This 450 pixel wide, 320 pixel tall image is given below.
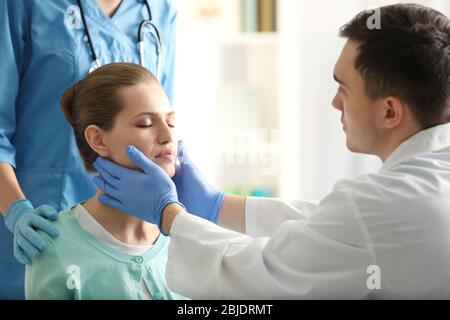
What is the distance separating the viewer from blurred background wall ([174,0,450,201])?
2701 millimetres

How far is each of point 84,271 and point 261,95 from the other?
1869 mm

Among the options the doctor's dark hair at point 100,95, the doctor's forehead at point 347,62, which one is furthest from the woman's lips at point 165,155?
the doctor's forehead at point 347,62

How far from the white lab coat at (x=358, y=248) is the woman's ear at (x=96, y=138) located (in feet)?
0.96

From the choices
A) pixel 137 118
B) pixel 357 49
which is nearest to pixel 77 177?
pixel 137 118

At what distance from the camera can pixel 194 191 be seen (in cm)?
139

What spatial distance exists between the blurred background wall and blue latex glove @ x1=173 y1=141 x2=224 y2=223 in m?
1.32

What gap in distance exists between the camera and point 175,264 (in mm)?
1100

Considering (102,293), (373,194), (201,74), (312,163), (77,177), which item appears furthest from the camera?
(201,74)

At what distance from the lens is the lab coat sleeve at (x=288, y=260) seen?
1011 millimetres

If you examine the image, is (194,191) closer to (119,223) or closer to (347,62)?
(119,223)

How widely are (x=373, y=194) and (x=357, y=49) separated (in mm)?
243

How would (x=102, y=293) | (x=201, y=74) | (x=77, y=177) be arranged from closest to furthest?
(x=102, y=293), (x=77, y=177), (x=201, y=74)

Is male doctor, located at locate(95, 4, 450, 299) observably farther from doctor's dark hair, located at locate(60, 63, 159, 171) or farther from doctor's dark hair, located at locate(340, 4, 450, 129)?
doctor's dark hair, located at locate(60, 63, 159, 171)
